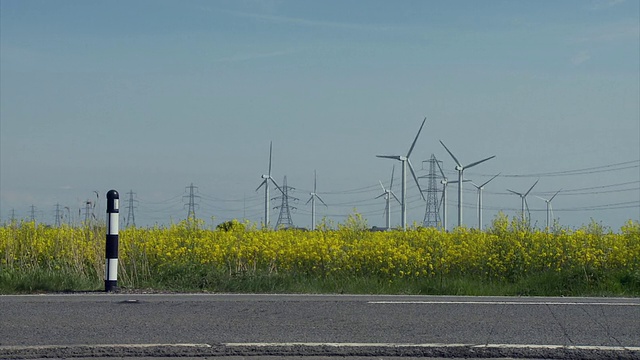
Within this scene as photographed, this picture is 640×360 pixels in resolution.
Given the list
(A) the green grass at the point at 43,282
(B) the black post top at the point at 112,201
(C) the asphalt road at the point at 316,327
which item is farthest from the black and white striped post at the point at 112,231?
(C) the asphalt road at the point at 316,327

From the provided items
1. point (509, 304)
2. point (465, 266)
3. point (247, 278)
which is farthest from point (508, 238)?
point (509, 304)

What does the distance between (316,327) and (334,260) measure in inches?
323

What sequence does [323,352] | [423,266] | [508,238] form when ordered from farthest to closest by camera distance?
1. [508,238]
2. [423,266]
3. [323,352]

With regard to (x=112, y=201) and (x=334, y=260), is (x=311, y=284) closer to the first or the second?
(x=334, y=260)

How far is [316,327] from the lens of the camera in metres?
6.86

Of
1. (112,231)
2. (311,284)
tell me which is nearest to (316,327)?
(112,231)

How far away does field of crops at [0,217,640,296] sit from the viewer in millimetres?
12047

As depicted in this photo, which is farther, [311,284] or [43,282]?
[311,284]

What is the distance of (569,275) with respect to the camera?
44.3 feet

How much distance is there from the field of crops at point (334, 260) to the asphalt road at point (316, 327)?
2.99 meters

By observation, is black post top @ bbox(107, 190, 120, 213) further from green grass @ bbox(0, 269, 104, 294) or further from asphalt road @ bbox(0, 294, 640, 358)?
asphalt road @ bbox(0, 294, 640, 358)

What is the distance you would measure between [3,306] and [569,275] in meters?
8.69

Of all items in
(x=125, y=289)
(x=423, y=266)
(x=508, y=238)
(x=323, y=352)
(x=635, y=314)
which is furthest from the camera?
(x=508, y=238)

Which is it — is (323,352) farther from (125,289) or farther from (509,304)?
(125,289)
